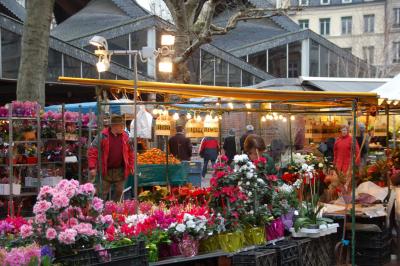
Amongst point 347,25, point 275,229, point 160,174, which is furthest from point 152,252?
point 347,25

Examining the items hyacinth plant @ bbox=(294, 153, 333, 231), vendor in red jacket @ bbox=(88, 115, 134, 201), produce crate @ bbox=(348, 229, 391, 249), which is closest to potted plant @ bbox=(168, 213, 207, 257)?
hyacinth plant @ bbox=(294, 153, 333, 231)

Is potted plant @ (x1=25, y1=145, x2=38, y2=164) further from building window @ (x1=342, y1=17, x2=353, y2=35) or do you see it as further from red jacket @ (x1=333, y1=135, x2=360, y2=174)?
building window @ (x1=342, y1=17, x2=353, y2=35)

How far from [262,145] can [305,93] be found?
85 centimetres

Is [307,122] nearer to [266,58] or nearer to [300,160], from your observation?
[300,160]

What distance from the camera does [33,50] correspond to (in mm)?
11141

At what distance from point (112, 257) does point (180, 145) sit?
30.7ft

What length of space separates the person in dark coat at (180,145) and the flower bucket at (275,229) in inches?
299

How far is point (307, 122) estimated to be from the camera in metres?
14.8

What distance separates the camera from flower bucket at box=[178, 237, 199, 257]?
5.54 metres

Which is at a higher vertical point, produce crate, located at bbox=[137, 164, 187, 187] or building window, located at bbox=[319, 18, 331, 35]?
building window, located at bbox=[319, 18, 331, 35]

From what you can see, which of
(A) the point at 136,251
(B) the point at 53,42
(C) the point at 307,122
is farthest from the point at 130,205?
(B) the point at 53,42

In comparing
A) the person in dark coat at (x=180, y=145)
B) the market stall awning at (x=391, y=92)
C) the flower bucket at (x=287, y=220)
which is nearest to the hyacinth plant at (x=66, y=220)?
the flower bucket at (x=287, y=220)

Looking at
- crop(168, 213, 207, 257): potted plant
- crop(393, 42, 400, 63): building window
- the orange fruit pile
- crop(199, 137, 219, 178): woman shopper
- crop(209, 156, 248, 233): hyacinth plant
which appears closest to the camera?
crop(168, 213, 207, 257): potted plant

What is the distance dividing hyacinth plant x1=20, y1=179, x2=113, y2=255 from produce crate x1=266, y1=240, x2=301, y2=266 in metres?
1.89
